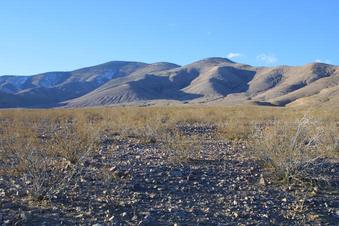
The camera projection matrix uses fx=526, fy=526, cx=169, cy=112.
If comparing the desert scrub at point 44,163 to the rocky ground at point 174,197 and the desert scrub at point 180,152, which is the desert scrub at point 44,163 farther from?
the desert scrub at point 180,152

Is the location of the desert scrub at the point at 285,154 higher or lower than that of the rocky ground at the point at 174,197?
higher

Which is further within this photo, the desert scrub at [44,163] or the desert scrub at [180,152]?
the desert scrub at [180,152]

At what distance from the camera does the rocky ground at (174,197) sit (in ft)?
26.2

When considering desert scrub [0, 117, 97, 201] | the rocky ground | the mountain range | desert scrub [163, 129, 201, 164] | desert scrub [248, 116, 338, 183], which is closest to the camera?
the rocky ground

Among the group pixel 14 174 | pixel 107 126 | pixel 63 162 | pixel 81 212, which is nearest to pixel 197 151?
pixel 63 162

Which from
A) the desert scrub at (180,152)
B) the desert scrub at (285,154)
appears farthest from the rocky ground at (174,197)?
the desert scrub at (285,154)

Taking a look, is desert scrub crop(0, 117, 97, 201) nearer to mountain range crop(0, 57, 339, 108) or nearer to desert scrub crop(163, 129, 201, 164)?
desert scrub crop(163, 129, 201, 164)

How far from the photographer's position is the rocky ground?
26.2 ft

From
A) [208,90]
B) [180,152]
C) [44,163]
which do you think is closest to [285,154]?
[180,152]

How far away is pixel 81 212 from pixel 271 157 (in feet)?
15.5

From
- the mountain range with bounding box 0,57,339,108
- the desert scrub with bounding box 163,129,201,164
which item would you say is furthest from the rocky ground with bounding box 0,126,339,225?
the mountain range with bounding box 0,57,339,108

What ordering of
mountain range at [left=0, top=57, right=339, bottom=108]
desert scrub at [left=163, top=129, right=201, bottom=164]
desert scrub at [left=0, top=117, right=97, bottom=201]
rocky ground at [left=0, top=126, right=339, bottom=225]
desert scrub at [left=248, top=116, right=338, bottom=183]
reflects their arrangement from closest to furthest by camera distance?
1. rocky ground at [left=0, top=126, right=339, bottom=225]
2. desert scrub at [left=0, top=117, right=97, bottom=201]
3. desert scrub at [left=248, top=116, right=338, bottom=183]
4. desert scrub at [left=163, top=129, right=201, bottom=164]
5. mountain range at [left=0, top=57, right=339, bottom=108]

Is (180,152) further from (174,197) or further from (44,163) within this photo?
(44,163)

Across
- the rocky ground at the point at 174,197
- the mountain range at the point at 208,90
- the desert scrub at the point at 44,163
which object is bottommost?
the rocky ground at the point at 174,197
